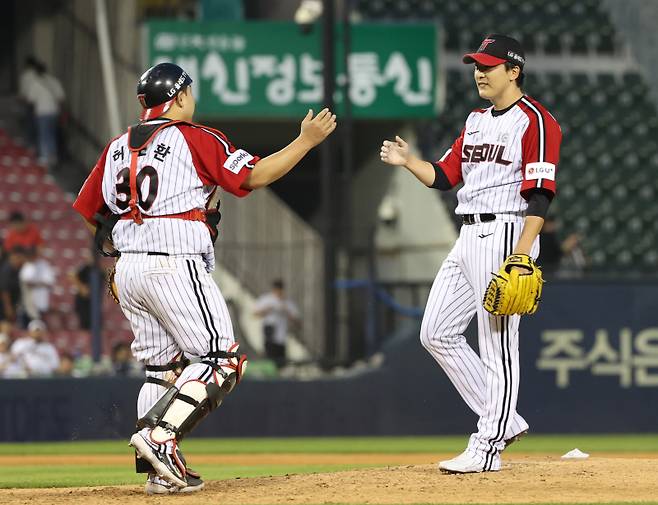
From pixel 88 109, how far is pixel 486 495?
13.7 meters

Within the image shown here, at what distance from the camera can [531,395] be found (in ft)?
42.7

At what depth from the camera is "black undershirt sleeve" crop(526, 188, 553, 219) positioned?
6.77 metres

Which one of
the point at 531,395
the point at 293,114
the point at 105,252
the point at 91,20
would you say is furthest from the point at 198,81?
the point at 105,252

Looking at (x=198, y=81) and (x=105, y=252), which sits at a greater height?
(x=198, y=81)

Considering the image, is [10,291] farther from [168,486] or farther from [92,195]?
[168,486]

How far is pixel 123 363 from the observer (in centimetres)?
1306

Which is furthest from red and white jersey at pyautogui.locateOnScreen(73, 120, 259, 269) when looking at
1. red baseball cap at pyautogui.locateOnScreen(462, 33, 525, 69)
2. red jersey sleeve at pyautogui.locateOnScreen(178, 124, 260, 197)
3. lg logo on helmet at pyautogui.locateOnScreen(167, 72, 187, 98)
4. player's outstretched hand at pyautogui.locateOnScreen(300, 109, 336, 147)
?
red baseball cap at pyautogui.locateOnScreen(462, 33, 525, 69)

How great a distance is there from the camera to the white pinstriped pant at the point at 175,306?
6449 mm

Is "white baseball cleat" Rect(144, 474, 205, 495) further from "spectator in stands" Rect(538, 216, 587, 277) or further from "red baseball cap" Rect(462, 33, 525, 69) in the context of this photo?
"spectator in stands" Rect(538, 216, 587, 277)

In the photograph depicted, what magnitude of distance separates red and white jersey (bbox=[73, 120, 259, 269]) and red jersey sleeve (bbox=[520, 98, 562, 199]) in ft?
4.15

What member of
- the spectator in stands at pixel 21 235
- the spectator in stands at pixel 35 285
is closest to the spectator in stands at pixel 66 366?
the spectator in stands at pixel 35 285

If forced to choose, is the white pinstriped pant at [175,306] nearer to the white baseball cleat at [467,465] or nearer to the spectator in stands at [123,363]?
the white baseball cleat at [467,465]

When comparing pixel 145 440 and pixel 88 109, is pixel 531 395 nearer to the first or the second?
pixel 145 440

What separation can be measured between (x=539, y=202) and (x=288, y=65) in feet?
36.8
